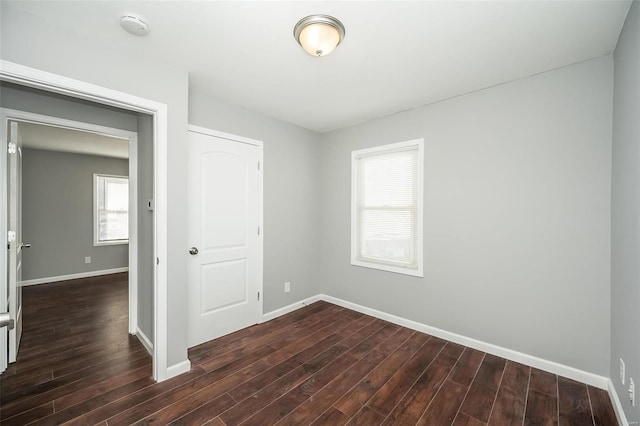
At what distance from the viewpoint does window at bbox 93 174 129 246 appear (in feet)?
18.6

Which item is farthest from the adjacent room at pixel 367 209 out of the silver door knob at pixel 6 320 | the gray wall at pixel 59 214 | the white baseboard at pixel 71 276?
the gray wall at pixel 59 214

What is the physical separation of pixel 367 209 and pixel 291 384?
2228 millimetres

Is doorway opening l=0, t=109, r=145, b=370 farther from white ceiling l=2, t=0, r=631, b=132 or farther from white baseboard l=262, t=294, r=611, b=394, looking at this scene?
white ceiling l=2, t=0, r=631, b=132

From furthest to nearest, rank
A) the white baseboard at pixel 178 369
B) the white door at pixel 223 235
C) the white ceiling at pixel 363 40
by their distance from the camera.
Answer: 1. the white door at pixel 223 235
2. the white baseboard at pixel 178 369
3. the white ceiling at pixel 363 40

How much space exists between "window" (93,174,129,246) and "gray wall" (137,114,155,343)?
13.1 ft

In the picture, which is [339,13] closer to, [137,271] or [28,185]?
[137,271]

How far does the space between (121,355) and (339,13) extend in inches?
133

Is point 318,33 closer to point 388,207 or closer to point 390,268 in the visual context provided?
point 388,207

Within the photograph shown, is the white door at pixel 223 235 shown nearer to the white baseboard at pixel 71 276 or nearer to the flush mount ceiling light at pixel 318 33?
the flush mount ceiling light at pixel 318 33

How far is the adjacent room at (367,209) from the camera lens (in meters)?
1.68

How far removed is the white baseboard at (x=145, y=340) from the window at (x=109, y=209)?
398 centimetres

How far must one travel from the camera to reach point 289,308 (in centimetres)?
358

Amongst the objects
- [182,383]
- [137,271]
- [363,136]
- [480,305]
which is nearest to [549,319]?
[480,305]

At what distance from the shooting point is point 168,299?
2.17 metres
